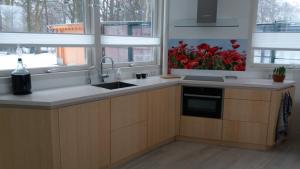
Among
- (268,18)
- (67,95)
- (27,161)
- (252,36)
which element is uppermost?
(268,18)

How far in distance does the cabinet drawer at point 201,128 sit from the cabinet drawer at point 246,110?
0.60 feet

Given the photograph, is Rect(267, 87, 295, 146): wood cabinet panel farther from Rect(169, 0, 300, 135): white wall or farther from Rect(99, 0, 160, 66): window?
Rect(99, 0, 160, 66): window

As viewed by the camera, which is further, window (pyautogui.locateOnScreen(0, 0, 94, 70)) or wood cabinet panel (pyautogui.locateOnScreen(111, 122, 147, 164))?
wood cabinet panel (pyautogui.locateOnScreen(111, 122, 147, 164))

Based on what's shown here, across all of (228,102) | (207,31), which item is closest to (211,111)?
(228,102)

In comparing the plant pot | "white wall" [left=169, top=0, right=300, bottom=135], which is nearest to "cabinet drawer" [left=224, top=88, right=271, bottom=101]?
the plant pot

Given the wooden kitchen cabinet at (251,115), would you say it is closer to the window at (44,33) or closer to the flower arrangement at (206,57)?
the flower arrangement at (206,57)

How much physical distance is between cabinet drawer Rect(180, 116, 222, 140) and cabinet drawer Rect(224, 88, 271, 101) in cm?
41

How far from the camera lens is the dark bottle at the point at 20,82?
8.18 ft

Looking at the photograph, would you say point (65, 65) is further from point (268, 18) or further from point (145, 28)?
point (268, 18)

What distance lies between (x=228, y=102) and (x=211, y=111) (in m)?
0.26

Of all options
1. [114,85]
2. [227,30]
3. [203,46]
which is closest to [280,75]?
[227,30]

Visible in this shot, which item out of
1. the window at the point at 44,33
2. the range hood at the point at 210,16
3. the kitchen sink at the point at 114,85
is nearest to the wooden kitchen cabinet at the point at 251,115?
the range hood at the point at 210,16

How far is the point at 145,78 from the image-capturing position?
3885 millimetres

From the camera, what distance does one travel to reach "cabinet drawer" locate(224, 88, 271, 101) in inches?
136
